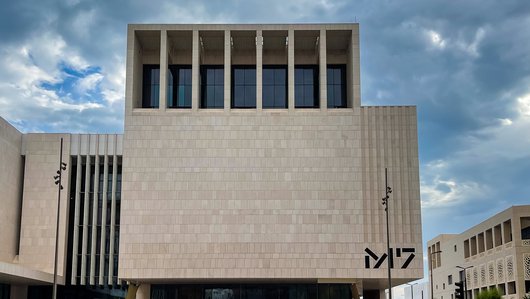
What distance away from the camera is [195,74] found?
52312 mm

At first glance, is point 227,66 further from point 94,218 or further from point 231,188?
point 94,218

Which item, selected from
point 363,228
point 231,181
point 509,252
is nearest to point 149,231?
point 231,181

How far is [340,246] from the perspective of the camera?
49.8m

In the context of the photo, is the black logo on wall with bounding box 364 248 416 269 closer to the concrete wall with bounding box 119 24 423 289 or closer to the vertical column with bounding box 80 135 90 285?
the concrete wall with bounding box 119 24 423 289

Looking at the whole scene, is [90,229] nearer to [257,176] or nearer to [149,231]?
[149,231]

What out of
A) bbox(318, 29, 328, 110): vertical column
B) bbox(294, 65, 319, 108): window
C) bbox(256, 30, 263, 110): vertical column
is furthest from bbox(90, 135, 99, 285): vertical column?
bbox(318, 29, 328, 110): vertical column

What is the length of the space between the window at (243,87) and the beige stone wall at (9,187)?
671 inches

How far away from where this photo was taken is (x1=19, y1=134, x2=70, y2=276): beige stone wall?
5366cm

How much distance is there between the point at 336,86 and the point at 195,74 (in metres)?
11.3

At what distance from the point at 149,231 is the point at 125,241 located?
1817mm

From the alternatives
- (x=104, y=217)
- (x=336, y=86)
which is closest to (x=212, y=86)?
(x=336, y=86)

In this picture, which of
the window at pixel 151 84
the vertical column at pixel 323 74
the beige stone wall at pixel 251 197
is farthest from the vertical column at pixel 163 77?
the vertical column at pixel 323 74

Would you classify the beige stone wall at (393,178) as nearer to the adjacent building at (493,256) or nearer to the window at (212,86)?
the window at (212,86)

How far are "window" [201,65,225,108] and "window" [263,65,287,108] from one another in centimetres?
341
